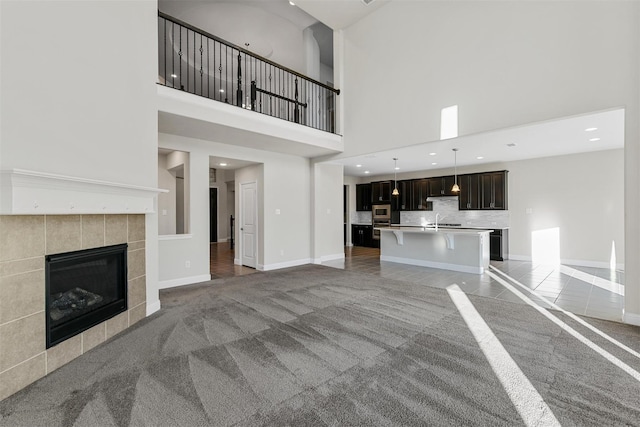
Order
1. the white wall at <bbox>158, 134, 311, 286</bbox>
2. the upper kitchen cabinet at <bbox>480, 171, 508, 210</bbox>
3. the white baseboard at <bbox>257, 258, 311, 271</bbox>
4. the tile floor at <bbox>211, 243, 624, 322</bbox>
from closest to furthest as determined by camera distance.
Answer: the tile floor at <bbox>211, 243, 624, 322</bbox> < the white wall at <bbox>158, 134, 311, 286</bbox> < the white baseboard at <bbox>257, 258, 311, 271</bbox> < the upper kitchen cabinet at <bbox>480, 171, 508, 210</bbox>

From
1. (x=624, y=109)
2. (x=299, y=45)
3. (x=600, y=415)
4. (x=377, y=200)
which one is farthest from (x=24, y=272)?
(x=377, y=200)

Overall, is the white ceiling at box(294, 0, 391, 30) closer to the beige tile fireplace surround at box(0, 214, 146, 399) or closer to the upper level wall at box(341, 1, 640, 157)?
the upper level wall at box(341, 1, 640, 157)

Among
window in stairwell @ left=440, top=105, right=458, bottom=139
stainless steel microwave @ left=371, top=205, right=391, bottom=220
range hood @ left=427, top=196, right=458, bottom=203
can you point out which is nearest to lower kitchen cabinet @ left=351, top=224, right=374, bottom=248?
stainless steel microwave @ left=371, top=205, right=391, bottom=220

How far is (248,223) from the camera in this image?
6.78 meters

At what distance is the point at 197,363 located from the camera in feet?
7.75

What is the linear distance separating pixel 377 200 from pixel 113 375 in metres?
8.86

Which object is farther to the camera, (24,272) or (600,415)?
(24,272)

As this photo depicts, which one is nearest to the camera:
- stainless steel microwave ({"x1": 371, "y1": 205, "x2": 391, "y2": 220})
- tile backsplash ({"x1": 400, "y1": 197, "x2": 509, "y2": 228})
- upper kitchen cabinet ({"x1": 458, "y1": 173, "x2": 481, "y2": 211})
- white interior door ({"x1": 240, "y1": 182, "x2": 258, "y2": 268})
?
white interior door ({"x1": 240, "y1": 182, "x2": 258, "y2": 268})

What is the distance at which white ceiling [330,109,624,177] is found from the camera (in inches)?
158

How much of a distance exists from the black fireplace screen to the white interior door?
3.51m

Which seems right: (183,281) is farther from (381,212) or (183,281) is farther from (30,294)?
(381,212)

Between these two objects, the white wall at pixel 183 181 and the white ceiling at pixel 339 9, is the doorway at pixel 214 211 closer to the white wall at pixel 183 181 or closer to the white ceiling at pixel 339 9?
the white wall at pixel 183 181

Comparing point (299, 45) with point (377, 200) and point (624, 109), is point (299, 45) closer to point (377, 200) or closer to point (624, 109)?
point (377, 200)

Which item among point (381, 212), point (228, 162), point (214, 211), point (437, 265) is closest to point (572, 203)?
point (437, 265)
